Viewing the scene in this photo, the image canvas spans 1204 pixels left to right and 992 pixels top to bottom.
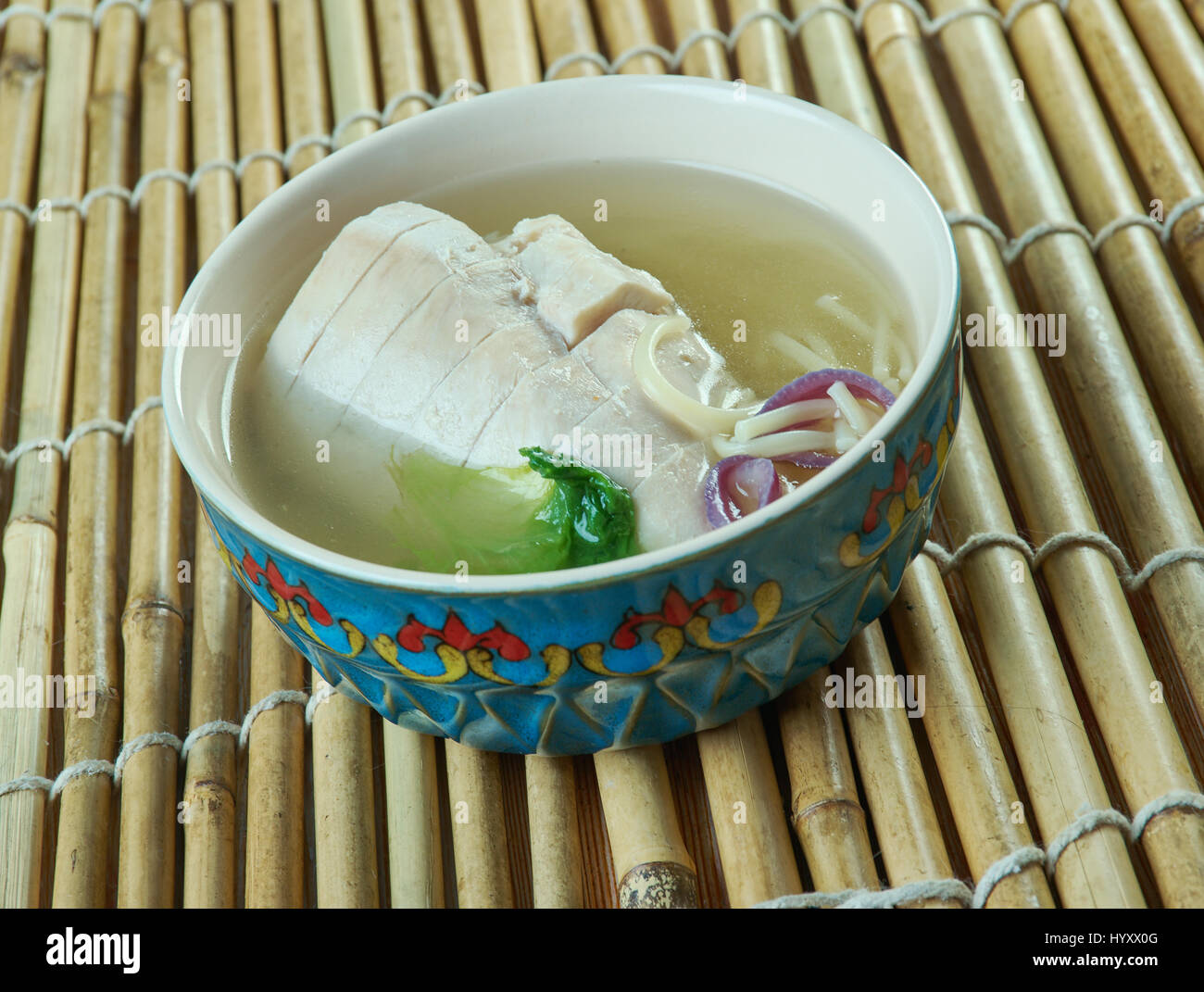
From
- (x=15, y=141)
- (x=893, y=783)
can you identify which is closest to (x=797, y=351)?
(x=893, y=783)

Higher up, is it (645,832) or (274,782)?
(274,782)

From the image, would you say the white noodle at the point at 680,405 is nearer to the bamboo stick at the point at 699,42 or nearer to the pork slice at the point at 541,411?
the pork slice at the point at 541,411

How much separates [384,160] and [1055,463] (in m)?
0.88

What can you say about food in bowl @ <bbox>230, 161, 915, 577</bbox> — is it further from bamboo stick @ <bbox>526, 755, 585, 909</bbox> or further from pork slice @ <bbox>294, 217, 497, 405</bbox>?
bamboo stick @ <bbox>526, 755, 585, 909</bbox>

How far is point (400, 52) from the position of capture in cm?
211

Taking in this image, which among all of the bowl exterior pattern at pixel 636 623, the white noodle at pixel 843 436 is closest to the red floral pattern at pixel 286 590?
the bowl exterior pattern at pixel 636 623

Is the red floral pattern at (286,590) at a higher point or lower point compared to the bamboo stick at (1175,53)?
lower

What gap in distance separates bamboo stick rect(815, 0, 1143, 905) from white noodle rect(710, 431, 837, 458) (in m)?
0.28

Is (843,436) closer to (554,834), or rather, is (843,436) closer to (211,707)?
(554,834)

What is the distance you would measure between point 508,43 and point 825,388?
1119 millimetres

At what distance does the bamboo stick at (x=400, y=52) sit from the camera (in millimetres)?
2041

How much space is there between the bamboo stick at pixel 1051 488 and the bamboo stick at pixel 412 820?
68 centimetres
